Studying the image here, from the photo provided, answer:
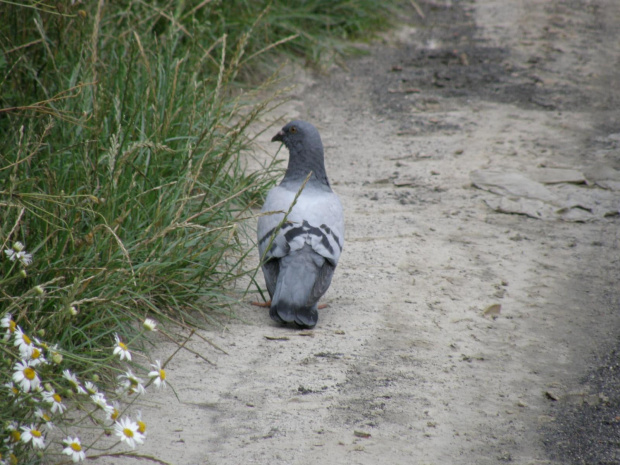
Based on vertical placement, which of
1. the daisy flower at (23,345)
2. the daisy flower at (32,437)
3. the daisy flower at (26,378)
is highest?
the daisy flower at (23,345)

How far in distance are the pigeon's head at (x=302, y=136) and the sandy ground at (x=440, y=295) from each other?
2.44ft

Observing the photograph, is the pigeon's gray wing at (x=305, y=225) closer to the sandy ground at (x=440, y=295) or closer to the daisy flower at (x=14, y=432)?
the sandy ground at (x=440, y=295)

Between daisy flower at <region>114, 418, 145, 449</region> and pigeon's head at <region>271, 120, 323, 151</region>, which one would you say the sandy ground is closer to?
daisy flower at <region>114, 418, 145, 449</region>

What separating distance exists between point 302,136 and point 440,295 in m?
1.23

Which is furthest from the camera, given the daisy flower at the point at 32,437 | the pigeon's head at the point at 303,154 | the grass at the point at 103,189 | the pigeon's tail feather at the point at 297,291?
the pigeon's head at the point at 303,154

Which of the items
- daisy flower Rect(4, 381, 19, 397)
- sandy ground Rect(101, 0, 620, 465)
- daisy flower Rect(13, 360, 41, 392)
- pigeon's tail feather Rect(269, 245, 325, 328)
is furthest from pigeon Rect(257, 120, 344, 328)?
daisy flower Rect(13, 360, 41, 392)

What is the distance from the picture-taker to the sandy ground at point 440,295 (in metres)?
2.87

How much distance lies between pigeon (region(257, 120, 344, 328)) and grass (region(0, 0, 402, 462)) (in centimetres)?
20

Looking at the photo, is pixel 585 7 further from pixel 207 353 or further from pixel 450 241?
pixel 207 353

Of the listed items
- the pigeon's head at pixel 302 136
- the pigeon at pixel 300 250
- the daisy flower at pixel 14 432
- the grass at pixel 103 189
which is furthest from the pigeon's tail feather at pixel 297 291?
the daisy flower at pixel 14 432

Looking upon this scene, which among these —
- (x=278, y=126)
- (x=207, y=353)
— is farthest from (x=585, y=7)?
(x=207, y=353)

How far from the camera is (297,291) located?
3602 mm

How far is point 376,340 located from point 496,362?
0.58 metres

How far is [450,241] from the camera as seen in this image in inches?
185
